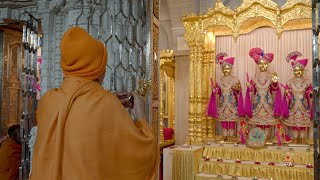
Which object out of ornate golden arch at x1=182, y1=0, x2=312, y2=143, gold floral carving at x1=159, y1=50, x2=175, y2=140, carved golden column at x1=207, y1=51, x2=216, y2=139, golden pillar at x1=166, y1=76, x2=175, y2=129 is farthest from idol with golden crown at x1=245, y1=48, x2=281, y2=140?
golden pillar at x1=166, y1=76, x2=175, y2=129

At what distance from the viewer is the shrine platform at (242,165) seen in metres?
5.61

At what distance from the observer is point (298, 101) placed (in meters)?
6.38

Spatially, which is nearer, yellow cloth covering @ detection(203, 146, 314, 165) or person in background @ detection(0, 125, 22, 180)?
person in background @ detection(0, 125, 22, 180)

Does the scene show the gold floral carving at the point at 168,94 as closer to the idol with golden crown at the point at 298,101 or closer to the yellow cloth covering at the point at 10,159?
the idol with golden crown at the point at 298,101

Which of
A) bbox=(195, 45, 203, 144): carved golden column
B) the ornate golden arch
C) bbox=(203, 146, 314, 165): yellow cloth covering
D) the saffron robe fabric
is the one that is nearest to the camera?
the saffron robe fabric

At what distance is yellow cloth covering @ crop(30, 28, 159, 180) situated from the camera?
1598 mm

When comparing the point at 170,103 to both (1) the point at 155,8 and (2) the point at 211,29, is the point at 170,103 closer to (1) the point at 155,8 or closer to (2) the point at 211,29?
(2) the point at 211,29

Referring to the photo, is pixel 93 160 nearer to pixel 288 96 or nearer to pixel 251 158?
pixel 251 158

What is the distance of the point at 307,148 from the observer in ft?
20.1

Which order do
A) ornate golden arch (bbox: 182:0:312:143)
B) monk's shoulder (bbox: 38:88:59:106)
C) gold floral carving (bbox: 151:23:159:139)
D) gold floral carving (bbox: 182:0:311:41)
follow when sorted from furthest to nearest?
1. ornate golden arch (bbox: 182:0:312:143)
2. gold floral carving (bbox: 182:0:311:41)
3. gold floral carving (bbox: 151:23:159:139)
4. monk's shoulder (bbox: 38:88:59:106)

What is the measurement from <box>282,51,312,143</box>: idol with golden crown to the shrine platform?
1.47ft

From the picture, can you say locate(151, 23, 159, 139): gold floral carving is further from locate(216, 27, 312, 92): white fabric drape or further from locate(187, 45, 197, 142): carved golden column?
locate(216, 27, 312, 92): white fabric drape

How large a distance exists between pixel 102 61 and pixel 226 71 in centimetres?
544

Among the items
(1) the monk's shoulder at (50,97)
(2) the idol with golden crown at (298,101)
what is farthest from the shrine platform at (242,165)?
(1) the monk's shoulder at (50,97)
